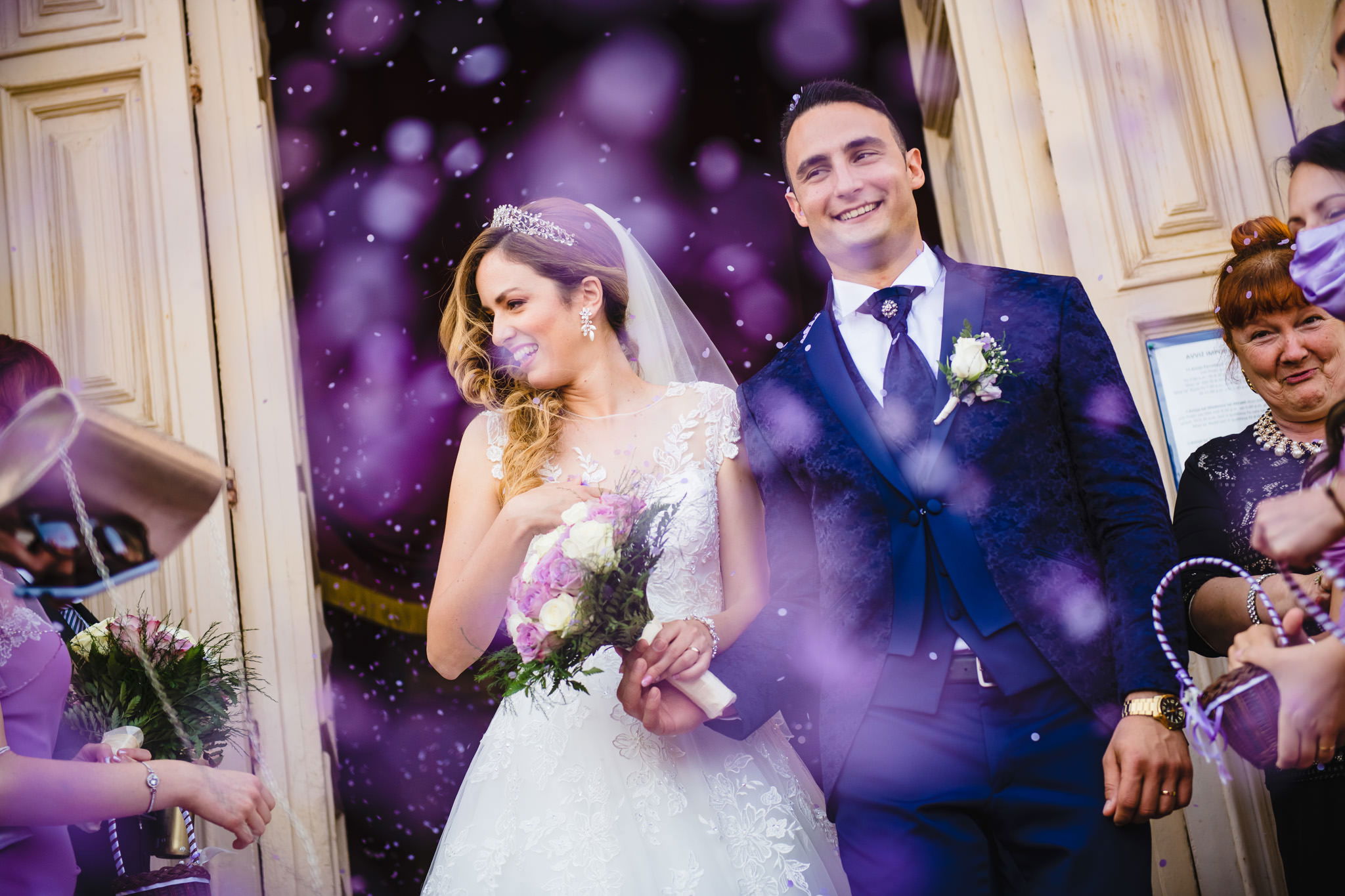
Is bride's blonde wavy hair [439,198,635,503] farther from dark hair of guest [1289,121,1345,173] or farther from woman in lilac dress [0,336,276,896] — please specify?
dark hair of guest [1289,121,1345,173]

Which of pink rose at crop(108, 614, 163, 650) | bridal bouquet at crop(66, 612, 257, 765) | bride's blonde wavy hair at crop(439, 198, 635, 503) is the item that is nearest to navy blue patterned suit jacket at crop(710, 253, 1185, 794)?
bride's blonde wavy hair at crop(439, 198, 635, 503)

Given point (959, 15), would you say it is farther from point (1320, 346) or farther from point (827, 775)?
point (827, 775)

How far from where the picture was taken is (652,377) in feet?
10.9

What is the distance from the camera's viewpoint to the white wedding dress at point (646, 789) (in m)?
2.46

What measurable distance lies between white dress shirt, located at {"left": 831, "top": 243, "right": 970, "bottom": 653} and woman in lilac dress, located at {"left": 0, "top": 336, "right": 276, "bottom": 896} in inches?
63.3

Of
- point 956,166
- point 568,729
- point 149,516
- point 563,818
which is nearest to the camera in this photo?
point 149,516

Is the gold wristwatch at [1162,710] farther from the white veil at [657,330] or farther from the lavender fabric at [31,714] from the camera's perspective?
the lavender fabric at [31,714]

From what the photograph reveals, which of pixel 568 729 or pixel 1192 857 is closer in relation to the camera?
pixel 568 729

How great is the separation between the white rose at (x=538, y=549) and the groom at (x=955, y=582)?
28 centimetres

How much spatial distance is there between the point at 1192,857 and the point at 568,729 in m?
1.90

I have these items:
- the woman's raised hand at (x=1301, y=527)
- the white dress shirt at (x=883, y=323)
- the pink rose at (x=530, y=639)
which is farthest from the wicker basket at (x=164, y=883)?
the woman's raised hand at (x=1301, y=527)

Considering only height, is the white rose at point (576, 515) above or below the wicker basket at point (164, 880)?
above

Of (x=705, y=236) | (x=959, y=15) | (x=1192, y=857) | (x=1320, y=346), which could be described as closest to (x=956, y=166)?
(x=959, y=15)

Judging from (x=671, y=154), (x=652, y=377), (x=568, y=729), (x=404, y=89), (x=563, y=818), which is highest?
(x=404, y=89)
